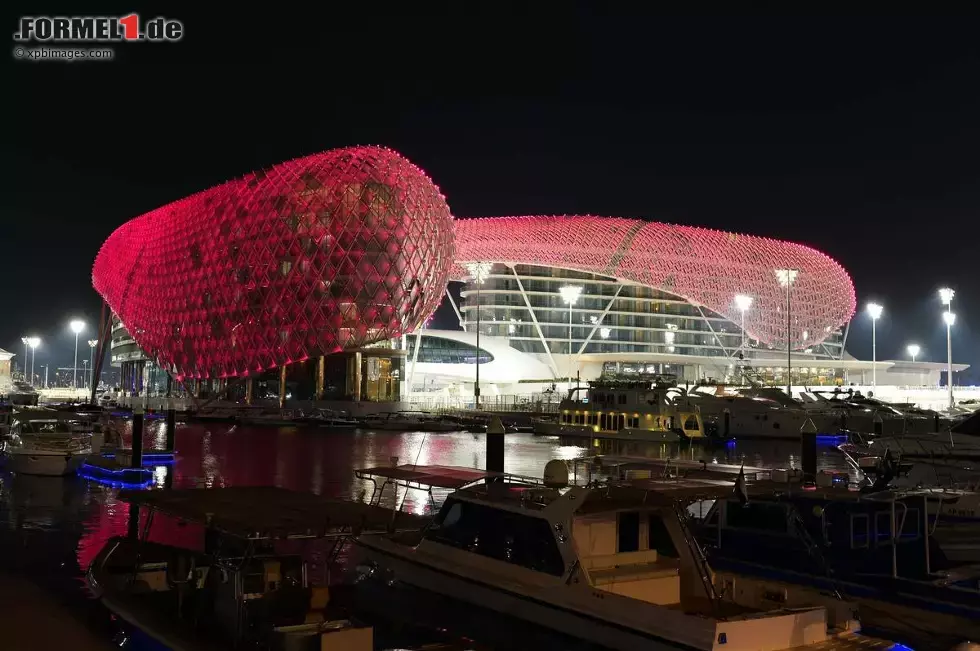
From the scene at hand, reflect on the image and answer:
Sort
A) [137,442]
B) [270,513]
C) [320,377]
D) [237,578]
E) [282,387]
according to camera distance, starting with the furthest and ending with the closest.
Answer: [282,387]
[320,377]
[137,442]
[270,513]
[237,578]

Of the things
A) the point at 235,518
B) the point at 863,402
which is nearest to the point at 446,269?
the point at 863,402

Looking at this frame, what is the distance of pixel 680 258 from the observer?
371ft

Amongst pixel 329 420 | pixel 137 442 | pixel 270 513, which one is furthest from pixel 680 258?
pixel 270 513

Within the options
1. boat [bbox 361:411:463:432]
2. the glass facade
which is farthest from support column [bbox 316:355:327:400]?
the glass facade

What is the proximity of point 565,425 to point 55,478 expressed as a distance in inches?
1422

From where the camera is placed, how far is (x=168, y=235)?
9012 centimetres

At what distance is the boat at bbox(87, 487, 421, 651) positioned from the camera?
37.8 ft

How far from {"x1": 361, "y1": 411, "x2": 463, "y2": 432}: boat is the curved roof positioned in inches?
1535

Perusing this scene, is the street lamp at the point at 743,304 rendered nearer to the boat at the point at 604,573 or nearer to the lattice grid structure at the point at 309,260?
the lattice grid structure at the point at 309,260

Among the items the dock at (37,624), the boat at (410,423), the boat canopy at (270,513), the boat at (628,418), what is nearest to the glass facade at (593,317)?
the boat at (410,423)

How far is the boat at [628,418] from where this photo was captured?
2270 inches

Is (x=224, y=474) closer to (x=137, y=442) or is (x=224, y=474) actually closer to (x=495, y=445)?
(x=137, y=442)

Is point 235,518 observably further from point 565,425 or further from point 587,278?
point 587,278

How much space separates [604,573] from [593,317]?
10835 centimetres
